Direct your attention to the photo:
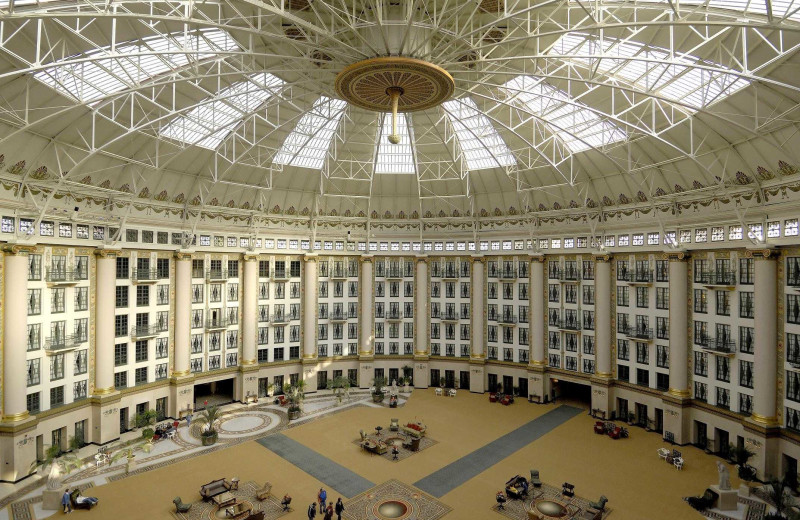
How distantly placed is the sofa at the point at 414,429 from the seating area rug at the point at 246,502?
11660mm

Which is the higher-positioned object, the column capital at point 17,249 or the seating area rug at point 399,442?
the column capital at point 17,249

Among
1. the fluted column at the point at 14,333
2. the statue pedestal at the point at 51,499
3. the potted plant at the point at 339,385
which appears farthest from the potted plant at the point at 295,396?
the fluted column at the point at 14,333

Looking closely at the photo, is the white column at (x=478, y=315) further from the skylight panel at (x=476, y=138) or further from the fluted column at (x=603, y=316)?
the fluted column at (x=603, y=316)

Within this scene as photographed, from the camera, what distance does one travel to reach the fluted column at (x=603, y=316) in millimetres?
41156

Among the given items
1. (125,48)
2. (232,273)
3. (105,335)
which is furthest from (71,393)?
(125,48)

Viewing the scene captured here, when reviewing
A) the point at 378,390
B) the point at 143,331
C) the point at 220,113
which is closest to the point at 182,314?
the point at 143,331

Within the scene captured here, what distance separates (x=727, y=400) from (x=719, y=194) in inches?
587

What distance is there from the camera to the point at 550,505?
25844 millimetres

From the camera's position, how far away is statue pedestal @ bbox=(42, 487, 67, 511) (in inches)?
1000

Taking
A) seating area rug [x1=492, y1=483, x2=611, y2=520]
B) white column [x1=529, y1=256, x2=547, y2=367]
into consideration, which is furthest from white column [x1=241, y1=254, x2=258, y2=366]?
seating area rug [x1=492, y1=483, x2=611, y2=520]

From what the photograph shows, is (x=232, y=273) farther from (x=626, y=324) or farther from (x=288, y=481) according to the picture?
(x=626, y=324)

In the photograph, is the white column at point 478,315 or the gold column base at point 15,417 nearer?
the gold column base at point 15,417

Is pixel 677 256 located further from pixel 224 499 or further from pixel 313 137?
pixel 224 499

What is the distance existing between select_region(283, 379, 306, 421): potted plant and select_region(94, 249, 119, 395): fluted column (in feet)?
46.9
